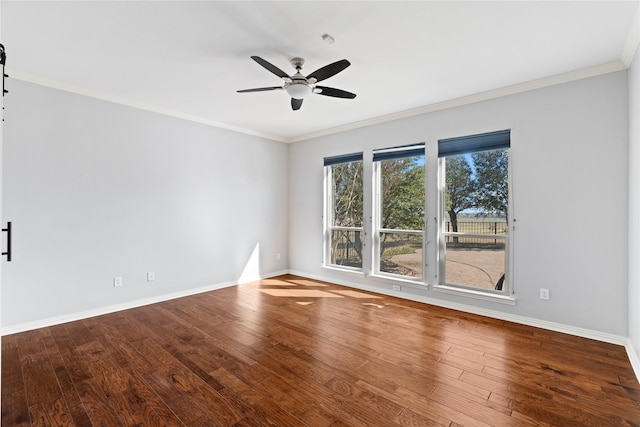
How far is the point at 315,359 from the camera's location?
2.65 m

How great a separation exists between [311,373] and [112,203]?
3.16m

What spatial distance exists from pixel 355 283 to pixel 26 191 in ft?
14.0

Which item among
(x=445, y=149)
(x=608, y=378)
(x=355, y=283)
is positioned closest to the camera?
(x=608, y=378)

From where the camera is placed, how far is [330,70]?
8.45 ft

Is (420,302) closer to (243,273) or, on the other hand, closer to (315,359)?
(315,359)

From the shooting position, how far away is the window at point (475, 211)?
367 centimetres

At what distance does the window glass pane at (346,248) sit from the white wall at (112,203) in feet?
4.65

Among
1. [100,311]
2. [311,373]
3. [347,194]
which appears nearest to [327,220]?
[347,194]

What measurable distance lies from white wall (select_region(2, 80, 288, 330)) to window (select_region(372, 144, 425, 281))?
2181 millimetres

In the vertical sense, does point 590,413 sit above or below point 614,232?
below

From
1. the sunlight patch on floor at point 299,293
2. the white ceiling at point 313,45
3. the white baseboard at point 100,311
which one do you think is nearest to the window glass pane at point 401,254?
the sunlight patch on floor at point 299,293

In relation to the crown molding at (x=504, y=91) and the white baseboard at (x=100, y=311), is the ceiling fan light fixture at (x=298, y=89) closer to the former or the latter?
the crown molding at (x=504, y=91)

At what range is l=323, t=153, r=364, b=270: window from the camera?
5.13 m

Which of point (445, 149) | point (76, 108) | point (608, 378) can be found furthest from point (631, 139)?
point (76, 108)
